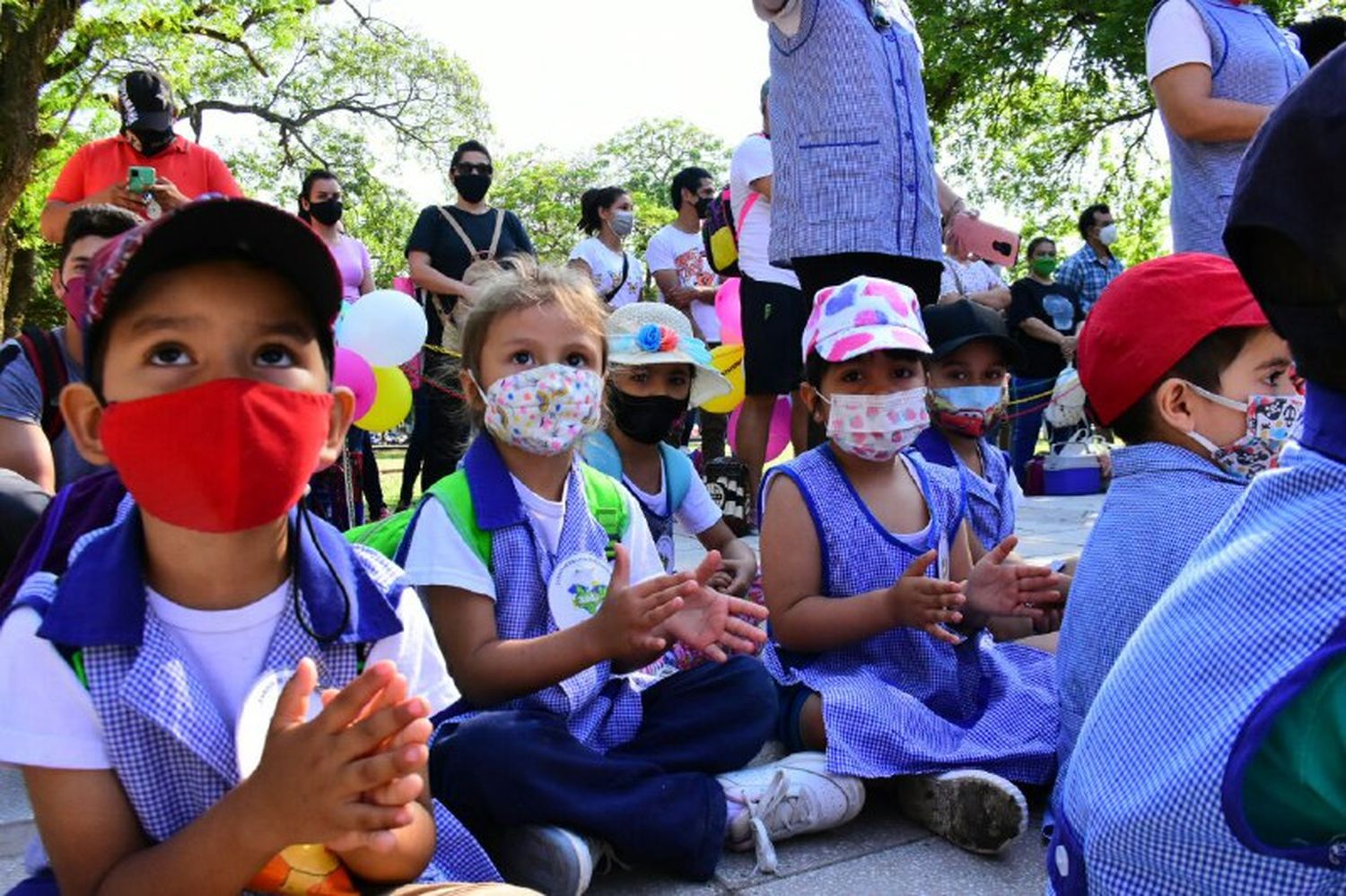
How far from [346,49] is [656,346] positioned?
22.3 meters

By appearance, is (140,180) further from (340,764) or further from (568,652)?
(340,764)

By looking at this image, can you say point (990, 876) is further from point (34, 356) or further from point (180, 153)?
point (180, 153)

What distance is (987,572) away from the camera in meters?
2.63

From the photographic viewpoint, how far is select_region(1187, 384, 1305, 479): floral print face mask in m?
2.12

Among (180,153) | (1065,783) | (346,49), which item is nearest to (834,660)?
(1065,783)

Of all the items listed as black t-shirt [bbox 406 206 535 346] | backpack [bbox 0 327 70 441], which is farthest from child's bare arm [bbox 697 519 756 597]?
black t-shirt [bbox 406 206 535 346]

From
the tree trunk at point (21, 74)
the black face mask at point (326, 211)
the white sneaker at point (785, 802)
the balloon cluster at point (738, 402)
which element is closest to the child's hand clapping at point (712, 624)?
the white sneaker at point (785, 802)

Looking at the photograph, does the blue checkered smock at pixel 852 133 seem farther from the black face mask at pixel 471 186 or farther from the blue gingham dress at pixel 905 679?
the black face mask at pixel 471 186

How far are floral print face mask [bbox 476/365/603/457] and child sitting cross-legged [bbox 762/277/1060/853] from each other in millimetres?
578

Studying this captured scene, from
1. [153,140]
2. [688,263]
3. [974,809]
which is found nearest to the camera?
[974,809]

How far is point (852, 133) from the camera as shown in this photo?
3.54 metres

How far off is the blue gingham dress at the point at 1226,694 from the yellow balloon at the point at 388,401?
460cm

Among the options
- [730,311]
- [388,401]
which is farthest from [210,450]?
[730,311]

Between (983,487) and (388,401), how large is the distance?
3058mm
